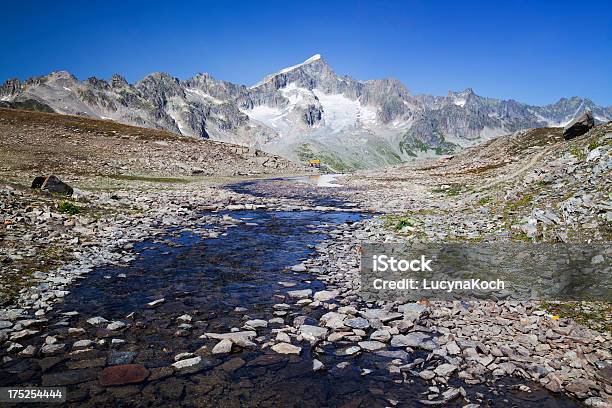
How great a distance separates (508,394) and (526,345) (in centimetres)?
185

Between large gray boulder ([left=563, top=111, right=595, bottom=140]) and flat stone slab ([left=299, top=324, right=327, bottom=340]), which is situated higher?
large gray boulder ([left=563, top=111, right=595, bottom=140])

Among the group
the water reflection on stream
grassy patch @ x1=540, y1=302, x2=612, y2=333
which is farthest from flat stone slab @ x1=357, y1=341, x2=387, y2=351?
grassy patch @ x1=540, y1=302, x2=612, y2=333

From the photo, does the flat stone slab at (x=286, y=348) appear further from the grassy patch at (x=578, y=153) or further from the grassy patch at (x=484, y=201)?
the grassy patch at (x=578, y=153)

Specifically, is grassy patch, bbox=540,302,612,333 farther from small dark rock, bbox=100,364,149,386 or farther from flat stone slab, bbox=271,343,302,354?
small dark rock, bbox=100,364,149,386

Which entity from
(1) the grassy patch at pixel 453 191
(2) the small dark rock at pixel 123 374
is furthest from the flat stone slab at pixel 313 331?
(1) the grassy patch at pixel 453 191

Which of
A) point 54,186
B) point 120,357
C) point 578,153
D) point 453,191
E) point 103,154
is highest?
point 103,154

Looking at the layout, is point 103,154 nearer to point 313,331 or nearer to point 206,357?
point 206,357

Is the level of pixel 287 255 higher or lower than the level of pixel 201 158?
lower

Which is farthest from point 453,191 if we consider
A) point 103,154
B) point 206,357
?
point 103,154

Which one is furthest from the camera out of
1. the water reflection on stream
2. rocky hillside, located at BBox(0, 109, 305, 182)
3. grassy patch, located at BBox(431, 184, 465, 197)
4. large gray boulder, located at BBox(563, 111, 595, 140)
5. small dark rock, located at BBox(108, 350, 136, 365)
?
rocky hillside, located at BBox(0, 109, 305, 182)

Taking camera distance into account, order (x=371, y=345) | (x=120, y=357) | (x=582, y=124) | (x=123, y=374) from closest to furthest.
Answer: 1. (x=123, y=374)
2. (x=120, y=357)
3. (x=371, y=345)
4. (x=582, y=124)

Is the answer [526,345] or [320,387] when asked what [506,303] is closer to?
[526,345]

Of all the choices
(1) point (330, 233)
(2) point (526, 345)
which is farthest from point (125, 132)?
(2) point (526, 345)

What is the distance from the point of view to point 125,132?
88.9m
